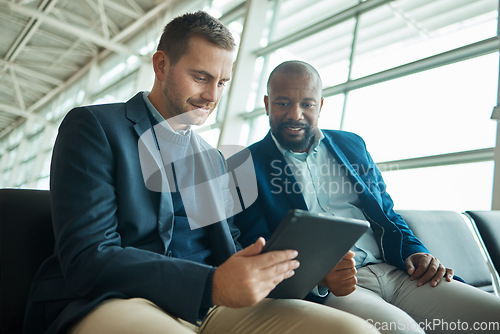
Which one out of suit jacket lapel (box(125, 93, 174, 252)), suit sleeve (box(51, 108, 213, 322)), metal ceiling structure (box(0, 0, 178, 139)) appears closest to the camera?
suit sleeve (box(51, 108, 213, 322))

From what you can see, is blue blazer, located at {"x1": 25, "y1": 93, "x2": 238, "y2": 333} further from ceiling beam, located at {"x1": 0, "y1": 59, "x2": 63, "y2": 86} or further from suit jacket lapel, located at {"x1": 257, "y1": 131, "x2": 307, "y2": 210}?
ceiling beam, located at {"x1": 0, "y1": 59, "x2": 63, "y2": 86}

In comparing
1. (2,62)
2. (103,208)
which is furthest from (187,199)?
(2,62)

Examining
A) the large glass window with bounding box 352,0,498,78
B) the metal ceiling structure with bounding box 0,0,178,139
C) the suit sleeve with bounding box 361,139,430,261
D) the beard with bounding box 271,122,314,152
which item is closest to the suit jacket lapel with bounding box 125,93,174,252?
the beard with bounding box 271,122,314,152

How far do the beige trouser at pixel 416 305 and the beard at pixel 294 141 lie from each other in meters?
0.69

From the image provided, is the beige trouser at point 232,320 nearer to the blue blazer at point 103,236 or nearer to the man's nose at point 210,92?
the blue blazer at point 103,236

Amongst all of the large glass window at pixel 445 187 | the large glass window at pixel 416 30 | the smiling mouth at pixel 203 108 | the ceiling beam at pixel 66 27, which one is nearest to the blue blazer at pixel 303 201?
the smiling mouth at pixel 203 108

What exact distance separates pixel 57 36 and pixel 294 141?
12.5 m

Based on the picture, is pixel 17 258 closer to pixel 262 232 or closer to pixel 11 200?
pixel 11 200

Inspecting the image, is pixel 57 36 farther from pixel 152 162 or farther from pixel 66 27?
pixel 152 162

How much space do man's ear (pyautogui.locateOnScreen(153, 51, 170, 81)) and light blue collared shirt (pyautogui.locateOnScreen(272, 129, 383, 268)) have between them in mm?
796

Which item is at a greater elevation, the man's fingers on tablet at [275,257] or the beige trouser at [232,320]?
the man's fingers on tablet at [275,257]

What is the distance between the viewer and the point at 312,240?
0.92 meters

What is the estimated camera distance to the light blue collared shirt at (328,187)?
1862 millimetres

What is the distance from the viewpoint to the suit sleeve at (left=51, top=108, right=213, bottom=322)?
981 millimetres
